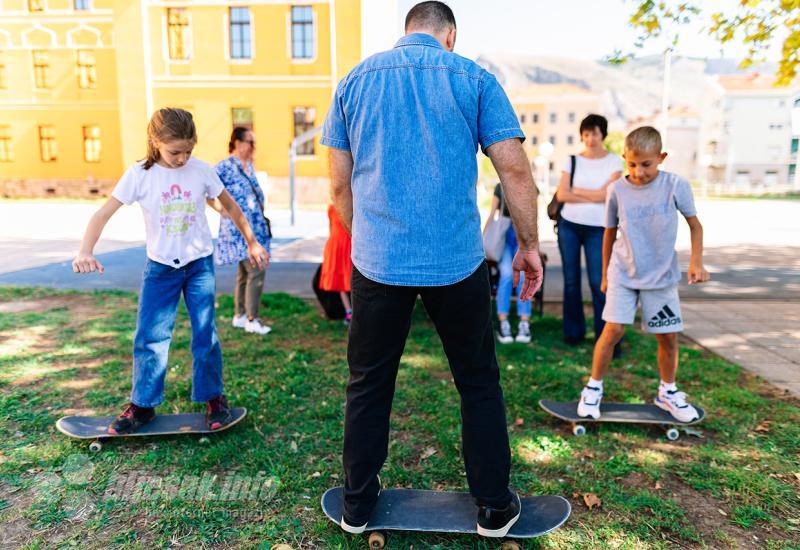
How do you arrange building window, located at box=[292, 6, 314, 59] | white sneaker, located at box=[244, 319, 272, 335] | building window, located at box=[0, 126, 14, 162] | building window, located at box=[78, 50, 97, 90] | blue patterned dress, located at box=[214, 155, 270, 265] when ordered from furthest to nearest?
building window, located at box=[0, 126, 14, 162] < building window, located at box=[78, 50, 97, 90] < building window, located at box=[292, 6, 314, 59] < white sneaker, located at box=[244, 319, 272, 335] < blue patterned dress, located at box=[214, 155, 270, 265]

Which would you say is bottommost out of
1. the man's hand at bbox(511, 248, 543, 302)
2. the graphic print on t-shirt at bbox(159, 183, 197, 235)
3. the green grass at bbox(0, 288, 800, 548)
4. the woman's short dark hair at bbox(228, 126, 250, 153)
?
the green grass at bbox(0, 288, 800, 548)

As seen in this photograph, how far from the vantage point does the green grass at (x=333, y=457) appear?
268 centimetres

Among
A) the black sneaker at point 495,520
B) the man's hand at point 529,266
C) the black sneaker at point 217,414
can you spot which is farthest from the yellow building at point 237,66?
the black sneaker at point 495,520

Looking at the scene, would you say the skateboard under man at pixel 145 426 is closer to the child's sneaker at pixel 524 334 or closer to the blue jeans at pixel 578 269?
the child's sneaker at pixel 524 334

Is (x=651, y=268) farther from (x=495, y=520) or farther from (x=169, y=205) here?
(x=169, y=205)

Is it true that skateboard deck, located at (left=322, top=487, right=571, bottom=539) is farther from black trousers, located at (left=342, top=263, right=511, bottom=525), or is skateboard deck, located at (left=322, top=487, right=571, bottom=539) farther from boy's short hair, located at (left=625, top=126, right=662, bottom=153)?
boy's short hair, located at (left=625, top=126, right=662, bottom=153)

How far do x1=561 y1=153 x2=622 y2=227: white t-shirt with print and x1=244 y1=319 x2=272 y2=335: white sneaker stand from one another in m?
2.98

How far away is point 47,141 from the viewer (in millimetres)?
32938

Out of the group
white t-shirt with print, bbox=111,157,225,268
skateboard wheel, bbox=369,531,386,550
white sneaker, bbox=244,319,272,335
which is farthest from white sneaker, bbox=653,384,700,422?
white sneaker, bbox=244,319,272,335

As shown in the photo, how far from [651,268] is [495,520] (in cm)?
190

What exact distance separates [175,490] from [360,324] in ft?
4.53

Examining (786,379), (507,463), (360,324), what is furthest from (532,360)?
(360,324)

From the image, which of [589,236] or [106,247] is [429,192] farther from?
[106,247]

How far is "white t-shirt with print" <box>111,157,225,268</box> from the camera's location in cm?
338
